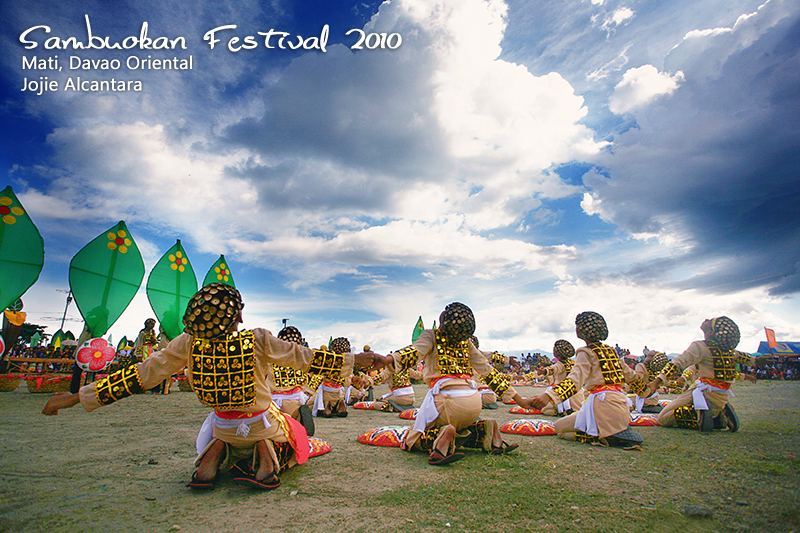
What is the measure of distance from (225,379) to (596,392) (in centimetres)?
495

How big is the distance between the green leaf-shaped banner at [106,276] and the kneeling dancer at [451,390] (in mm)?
9552

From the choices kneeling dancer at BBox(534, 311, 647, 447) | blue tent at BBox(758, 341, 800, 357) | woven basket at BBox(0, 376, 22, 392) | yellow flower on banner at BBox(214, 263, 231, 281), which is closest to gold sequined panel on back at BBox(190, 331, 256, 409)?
kneeling dancer at BBox(534, 311, 647, 447)

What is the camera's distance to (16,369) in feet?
43.5

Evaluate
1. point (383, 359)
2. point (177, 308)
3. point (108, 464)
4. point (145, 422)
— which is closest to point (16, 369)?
point (177, 308)

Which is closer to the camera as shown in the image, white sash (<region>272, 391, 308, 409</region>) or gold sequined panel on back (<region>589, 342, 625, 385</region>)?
gold sequined panel on back (<region>589, 342, 625, 385</region>)

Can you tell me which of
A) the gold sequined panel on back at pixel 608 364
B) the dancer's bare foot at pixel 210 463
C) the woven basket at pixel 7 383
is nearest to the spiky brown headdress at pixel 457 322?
the gold sequined panel on back at pixel 608 364

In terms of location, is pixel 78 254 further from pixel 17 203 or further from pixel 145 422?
pixel 145 422

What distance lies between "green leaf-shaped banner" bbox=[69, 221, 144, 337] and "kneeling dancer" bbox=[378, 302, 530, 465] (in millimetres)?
9552

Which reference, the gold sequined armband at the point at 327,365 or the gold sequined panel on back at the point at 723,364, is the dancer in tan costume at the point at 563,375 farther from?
the gold sequined armband at the point at 327,365

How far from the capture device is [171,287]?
11945 millimetres

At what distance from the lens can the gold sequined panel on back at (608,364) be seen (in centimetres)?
524

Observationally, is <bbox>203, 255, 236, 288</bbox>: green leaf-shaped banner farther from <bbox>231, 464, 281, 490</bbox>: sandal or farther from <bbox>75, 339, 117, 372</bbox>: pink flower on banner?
<bbox>231, 464, 281, 490</bbox>: sandal

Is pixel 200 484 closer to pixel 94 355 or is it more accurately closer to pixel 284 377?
pixel 284 377

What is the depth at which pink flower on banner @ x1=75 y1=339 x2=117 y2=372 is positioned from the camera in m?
8.70
